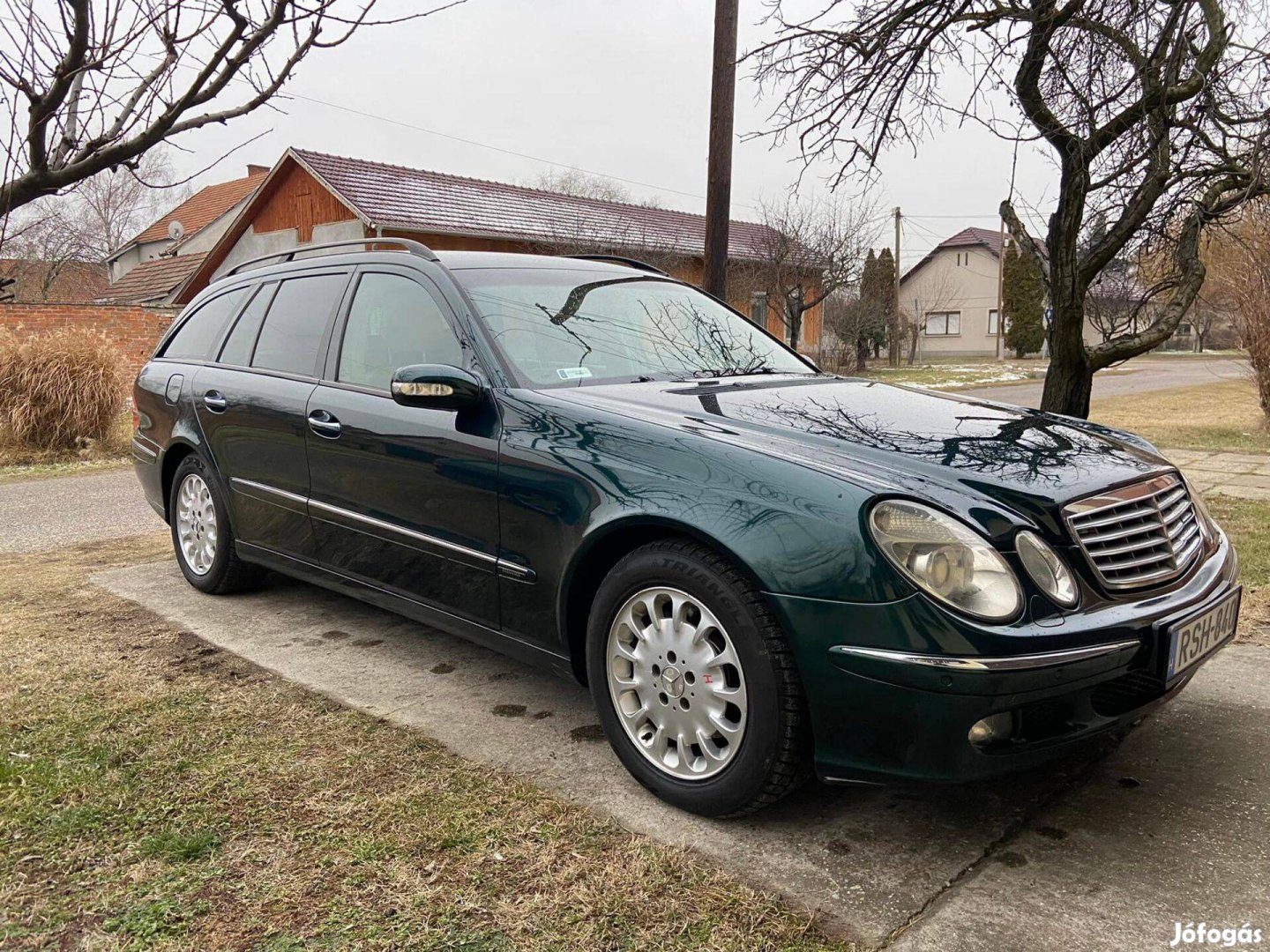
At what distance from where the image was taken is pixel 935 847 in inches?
97.7

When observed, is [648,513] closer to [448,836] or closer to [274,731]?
[448,836]

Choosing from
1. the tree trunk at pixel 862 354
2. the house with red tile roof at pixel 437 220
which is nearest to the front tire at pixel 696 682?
the house with red tile roof at pixel 437 220

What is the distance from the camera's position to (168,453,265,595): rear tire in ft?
15.1

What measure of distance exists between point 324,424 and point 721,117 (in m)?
5.46

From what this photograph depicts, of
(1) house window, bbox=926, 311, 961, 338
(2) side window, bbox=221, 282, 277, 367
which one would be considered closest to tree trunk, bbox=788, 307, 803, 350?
(2) side window, bbox=221, 282, 277, 367

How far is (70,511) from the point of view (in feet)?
25.4

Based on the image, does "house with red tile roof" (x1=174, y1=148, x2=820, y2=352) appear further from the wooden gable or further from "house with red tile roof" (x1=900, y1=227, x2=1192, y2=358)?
"house with red tile roof" (x1=900, y1=227, x2=1192, y2=358)

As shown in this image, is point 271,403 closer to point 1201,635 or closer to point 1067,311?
point 1201,635

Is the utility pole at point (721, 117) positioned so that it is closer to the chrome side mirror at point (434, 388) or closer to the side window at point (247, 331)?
the side window at point (247, 331)

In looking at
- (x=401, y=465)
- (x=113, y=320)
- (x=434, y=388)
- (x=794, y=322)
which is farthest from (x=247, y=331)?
(x=794, y=322)

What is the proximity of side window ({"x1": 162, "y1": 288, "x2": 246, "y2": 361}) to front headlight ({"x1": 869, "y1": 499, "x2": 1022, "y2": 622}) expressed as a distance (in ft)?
12.3

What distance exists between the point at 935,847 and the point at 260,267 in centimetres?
408

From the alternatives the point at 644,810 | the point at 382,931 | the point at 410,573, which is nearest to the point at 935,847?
the point at 644,810

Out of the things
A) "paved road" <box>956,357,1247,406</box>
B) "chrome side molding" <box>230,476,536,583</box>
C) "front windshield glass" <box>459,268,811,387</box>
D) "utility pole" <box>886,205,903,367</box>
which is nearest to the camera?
"chrome side molding" <box>230,476,536,583</box>
